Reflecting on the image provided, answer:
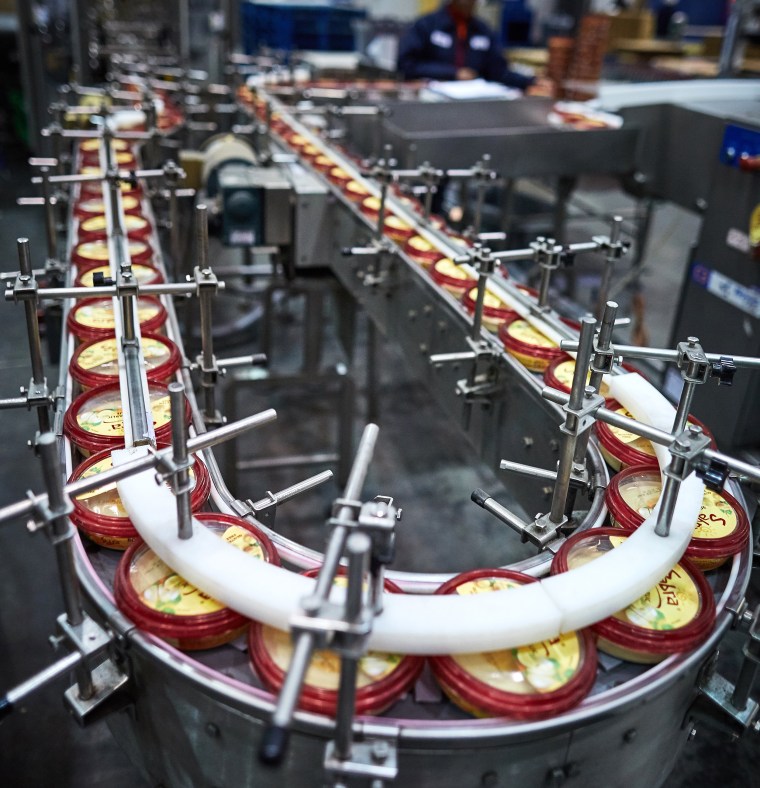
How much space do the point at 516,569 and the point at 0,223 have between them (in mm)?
6749

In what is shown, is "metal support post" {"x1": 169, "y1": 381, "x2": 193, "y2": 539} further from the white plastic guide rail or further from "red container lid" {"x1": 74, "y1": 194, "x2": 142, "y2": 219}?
"red container lid" {"x1": 74, "y1": 194, "x2": 142, "y2": 219}

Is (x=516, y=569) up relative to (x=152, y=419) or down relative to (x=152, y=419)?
down

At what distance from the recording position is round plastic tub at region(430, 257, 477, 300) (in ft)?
8.56

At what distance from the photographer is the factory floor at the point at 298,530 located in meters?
2.56

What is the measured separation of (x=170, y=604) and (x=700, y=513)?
43.9 inches

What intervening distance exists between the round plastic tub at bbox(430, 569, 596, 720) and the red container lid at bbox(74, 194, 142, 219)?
260cm

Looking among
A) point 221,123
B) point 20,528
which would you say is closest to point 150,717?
point 20,528

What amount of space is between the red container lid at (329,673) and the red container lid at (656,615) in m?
0.36

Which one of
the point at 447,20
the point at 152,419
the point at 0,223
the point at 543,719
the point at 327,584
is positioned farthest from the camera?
the point at 0,223

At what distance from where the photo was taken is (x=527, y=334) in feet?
7.66

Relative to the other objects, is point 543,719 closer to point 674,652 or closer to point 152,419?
point 674,652

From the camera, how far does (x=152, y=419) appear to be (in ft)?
5.95

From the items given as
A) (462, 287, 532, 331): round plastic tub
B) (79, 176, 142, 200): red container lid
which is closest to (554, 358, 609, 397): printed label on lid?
(462, 287, 532, 331): round plastic tub

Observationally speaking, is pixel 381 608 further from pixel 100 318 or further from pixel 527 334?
pixel 100 318
